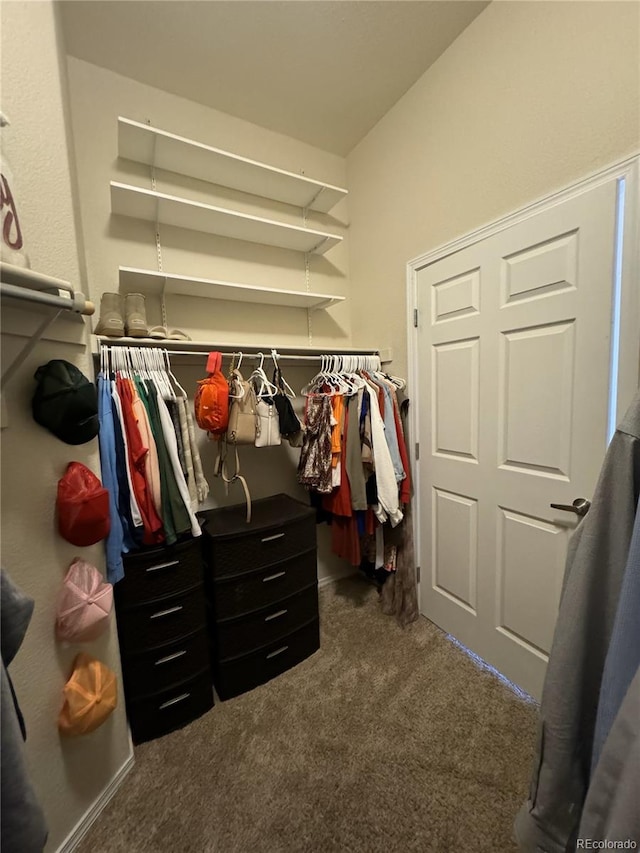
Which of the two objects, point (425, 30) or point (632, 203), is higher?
point (425, 30)

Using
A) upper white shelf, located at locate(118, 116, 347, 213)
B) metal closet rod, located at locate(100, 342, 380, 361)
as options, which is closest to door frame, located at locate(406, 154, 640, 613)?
metal closet rod, located at locate(100, 342, 380, 361)

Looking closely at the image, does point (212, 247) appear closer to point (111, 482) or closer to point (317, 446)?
point (317, 446)

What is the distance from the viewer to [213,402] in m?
1.48

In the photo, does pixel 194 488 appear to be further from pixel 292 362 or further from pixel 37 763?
pixel 292 362

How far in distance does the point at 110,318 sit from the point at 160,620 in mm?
1308

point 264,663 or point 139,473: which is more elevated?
point 139,473

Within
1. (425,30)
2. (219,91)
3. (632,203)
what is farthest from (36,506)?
(425,30)

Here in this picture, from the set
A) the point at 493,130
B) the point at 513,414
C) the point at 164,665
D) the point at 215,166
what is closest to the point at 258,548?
the point at 164,665

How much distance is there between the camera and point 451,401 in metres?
1.79

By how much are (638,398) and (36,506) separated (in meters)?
1.45

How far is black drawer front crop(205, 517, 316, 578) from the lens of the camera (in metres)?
1.50

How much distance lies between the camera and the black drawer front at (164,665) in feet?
4.38

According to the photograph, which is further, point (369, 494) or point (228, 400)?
point (369, 494)

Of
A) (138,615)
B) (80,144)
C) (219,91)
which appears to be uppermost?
(219,91)
